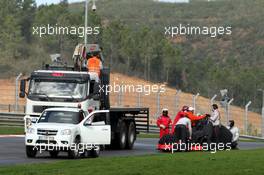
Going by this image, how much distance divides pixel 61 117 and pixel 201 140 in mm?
6209

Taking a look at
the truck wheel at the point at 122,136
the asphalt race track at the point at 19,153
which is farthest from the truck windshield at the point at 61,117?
the truck wheel at the point at 122,136

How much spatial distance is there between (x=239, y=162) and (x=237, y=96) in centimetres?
6604

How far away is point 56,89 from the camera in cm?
2808

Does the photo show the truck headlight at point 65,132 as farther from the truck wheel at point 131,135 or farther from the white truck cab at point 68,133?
the truck wheel at point 131,135

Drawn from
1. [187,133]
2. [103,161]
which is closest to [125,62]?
[187,133]

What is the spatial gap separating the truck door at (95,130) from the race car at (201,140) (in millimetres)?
2980

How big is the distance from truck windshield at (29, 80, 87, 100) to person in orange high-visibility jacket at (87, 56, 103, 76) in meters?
1.21

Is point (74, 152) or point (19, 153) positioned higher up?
point (74, 152)

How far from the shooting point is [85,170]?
18.6 m

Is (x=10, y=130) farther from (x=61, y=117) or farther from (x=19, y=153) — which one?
(x=61, y=117)

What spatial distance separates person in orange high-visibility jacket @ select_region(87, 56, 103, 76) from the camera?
29.3m

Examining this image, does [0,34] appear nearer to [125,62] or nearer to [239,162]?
[125,62]

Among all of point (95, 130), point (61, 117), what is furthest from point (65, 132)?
point (95, 130)

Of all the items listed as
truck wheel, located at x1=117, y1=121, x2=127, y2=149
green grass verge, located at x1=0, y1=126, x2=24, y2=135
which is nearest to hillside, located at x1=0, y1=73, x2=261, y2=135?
green grass verge, located at x1=0, y1=126, x2=24, y2=135
